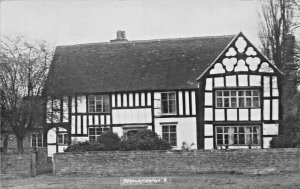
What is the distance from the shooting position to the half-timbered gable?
28484 millimetres

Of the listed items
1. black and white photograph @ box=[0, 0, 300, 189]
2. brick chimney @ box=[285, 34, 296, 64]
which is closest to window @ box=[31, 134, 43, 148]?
black and white photograph @ box=[0, 0, 300, 189]

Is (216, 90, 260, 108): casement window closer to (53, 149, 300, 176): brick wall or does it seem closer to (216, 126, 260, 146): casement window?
(216, 126, 260, 146): casement window

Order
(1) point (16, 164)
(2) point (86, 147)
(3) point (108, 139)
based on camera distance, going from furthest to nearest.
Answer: (3) point (108, 139), (2) point (86, 147), (1) point (16, 164)

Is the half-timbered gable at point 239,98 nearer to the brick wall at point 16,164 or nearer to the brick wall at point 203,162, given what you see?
the brick wall at point 203,162

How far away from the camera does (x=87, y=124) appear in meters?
29.8

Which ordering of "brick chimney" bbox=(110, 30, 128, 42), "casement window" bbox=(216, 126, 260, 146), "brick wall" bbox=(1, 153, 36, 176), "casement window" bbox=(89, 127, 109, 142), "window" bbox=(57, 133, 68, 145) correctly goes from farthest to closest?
"brick chimney" bbox=(110, 30, 128, 42)
"window" bbox=(57, 133, 68, 145)
"casement window" bbox=(89, 127, 109, 142)
"casement window" bbox=(216, 126, 260, 146)
"brick wall" bbox=(1, 153, 36, 176)

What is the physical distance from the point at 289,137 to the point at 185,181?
8736 millimetres

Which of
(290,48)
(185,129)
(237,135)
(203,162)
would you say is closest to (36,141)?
(185,129)

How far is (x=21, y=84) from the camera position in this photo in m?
21.1

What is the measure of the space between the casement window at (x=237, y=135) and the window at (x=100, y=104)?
6.21 metres

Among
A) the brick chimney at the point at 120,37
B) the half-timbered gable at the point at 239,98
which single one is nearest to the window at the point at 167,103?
the half-timbered gable at the point at 239,98

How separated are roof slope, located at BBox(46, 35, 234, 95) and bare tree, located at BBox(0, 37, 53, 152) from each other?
18.1 feet

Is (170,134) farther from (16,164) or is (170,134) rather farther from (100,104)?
(16,164)

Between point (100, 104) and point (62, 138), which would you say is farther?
point (62, 138)
